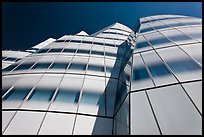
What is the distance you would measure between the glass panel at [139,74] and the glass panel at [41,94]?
660 centimetres

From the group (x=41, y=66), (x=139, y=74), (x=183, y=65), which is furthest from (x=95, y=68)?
(x=183, y=65)

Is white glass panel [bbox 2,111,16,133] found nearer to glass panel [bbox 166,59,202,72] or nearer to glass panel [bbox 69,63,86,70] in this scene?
glass panel [bbox 69,63,86,70]

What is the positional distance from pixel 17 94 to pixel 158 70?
35.6 ft

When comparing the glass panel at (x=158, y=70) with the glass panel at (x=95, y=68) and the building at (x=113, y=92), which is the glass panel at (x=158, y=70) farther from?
the glass panel at (x=95, y=68)

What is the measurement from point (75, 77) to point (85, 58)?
4981mm

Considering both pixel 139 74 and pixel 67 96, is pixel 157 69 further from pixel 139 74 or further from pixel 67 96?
pixel 67 96

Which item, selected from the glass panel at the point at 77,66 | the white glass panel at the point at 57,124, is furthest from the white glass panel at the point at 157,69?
the glass panel at the point at 77,66

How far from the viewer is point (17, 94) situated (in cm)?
1572

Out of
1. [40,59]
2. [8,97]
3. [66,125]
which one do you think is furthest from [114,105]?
[40,59]

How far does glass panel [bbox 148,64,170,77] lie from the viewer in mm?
13420

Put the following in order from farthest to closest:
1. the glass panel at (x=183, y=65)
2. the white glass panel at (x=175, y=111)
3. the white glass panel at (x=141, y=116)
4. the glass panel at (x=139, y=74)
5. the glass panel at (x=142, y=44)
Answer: the glass panel at (x=142, y=44)
the glass panel at (x=139, y=74)
the glass panel at (x=183, y=65)
the white glass panel at (x=141, y=116)
the white glass panel at (x=175, y=111)

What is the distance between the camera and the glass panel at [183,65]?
43.1 ft

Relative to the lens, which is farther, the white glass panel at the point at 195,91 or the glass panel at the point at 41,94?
the glass panel at the point at 41,94

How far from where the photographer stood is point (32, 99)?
49.3 feet
